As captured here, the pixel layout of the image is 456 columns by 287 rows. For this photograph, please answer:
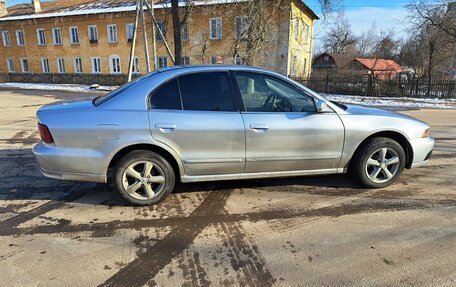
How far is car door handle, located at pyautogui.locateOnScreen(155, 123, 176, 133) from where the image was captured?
3680mm

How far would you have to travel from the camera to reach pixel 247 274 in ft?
8.75

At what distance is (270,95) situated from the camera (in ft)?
13.3

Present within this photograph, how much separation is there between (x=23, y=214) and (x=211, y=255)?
2.34 metres

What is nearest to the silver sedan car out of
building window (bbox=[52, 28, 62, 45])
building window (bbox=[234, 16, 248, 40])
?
building window (bbox=[234, 16, 248, 40])

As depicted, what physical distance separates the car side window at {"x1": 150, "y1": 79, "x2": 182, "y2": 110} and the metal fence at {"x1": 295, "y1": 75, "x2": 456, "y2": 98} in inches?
774

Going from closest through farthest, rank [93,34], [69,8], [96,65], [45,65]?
[93,34], [96,65], [69,8], [45,65]

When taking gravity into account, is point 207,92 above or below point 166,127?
above

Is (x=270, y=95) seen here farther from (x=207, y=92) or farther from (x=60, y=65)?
(x=60, y=65)

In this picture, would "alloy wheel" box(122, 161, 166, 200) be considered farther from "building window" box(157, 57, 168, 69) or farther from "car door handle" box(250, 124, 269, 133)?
"building window" box(157, 57, 168, 69)

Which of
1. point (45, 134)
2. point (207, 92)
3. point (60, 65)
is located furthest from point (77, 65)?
point (207, 92)

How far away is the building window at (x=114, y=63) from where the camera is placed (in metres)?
33.8

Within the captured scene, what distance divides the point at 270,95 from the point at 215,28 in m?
27.5

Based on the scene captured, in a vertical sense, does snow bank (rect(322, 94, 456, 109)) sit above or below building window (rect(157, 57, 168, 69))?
below

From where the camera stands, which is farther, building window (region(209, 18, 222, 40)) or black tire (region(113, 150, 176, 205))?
building window (region(209, 18, 222, 40))
